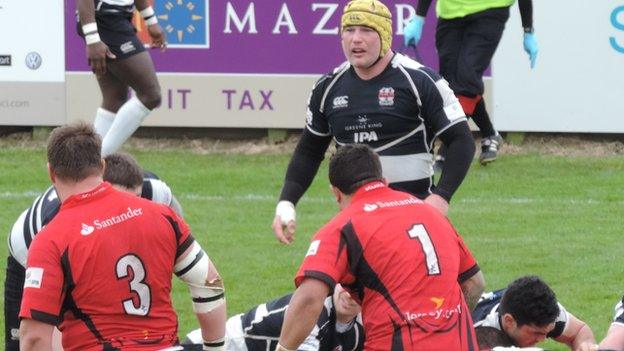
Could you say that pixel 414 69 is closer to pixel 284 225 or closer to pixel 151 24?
pixel 284 225

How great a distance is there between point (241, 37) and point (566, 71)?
2787 mm

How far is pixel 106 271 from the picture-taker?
551 centimetres

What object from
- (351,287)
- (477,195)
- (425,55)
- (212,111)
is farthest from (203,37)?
(351,287)

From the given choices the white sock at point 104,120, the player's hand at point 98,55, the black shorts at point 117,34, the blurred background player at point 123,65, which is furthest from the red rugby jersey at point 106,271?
the white sock at point 104,120

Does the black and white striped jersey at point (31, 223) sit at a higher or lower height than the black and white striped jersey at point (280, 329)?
higher

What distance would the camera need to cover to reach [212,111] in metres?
13.4

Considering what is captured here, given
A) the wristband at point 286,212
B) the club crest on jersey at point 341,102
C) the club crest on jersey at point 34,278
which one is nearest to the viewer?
the club crest on jersey at point 34,278

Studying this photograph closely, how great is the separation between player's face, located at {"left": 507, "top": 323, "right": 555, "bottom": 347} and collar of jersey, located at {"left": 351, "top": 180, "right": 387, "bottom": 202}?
1215 millimetres

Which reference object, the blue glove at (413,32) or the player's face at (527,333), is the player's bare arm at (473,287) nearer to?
the player's face at (527,333)

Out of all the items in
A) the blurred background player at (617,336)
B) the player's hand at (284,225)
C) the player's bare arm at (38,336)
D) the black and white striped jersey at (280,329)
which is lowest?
the black and white striped jersey at (280,329)

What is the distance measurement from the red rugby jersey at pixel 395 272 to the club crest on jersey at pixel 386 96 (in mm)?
1279

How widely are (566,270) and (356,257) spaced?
3816 mm

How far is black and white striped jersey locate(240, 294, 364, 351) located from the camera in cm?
707

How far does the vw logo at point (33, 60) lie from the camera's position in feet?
43.3
